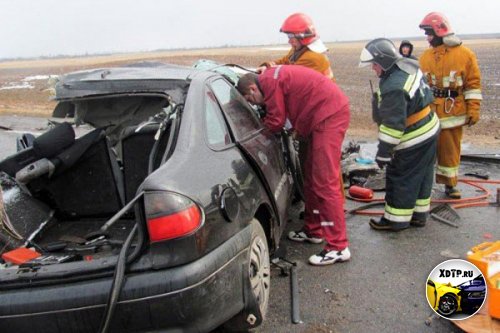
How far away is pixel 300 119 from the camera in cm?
411

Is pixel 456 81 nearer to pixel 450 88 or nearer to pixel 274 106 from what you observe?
pixel 450 88

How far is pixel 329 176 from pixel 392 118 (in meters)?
0.87

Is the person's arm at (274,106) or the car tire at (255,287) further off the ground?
the person's arm at (274,106)

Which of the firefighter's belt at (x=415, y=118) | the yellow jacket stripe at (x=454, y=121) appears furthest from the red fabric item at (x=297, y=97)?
the yellow jacket stripe at (x=454, y=121)

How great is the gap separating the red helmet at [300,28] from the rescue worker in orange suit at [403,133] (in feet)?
3.31

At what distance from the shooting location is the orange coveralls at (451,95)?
5.46m

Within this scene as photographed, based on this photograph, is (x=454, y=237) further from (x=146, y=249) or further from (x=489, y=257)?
(x=146, y=249)

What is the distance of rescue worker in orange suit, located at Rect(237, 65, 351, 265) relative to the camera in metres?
3.96

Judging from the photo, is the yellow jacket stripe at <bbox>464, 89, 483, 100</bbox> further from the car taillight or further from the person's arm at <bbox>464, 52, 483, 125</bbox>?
the car taillight

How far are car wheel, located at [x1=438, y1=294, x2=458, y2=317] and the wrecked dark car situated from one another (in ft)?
3.24

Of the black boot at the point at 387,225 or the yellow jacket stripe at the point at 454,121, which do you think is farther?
the yellow jacket stripe at the point at 454,121

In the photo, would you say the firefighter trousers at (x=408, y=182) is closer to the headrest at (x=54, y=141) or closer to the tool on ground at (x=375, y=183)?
the tool on ground at (x=375, y=183)

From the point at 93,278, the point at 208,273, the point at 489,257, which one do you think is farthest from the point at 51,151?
the point at 489,257

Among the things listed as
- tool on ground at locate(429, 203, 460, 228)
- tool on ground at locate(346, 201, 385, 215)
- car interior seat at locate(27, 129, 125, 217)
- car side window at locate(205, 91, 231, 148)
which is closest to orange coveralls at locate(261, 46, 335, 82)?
tool on ground at locate(346, 201, 385, 215)
